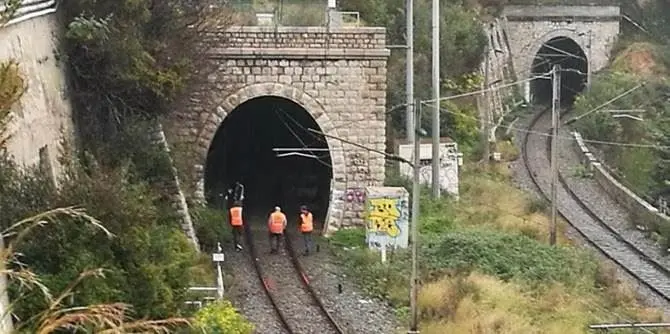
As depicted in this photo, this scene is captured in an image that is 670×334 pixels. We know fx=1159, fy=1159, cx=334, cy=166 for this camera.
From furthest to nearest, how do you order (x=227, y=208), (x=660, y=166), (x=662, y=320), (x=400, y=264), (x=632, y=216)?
(x=660, y=166)
(x=632, y=216)
(x=227, y=208)
(x=400, y=264)
(x=662, y=320)

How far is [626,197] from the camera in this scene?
A: 3300 centimetres

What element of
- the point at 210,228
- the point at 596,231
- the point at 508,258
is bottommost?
the point at 596,231

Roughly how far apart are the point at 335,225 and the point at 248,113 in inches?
292

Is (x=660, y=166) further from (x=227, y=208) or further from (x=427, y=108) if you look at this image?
(x=227, y=208)

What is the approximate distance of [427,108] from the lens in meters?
34.7

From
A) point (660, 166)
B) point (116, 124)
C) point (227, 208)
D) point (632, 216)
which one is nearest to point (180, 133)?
point (227, 208)

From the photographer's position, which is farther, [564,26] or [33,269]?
[564,26]

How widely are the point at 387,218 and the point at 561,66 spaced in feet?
119

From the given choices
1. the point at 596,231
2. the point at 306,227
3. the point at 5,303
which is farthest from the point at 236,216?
the point at 5,303

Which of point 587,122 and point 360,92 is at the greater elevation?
point 360,92

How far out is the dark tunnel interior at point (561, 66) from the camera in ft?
188

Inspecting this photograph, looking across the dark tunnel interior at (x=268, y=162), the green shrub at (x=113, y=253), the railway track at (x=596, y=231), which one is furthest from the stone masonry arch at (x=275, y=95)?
the green shrub at (x=113, y=253)

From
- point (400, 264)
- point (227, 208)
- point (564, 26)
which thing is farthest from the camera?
point (564, 26)

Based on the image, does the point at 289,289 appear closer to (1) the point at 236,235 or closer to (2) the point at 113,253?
(1) the point at 236,235
